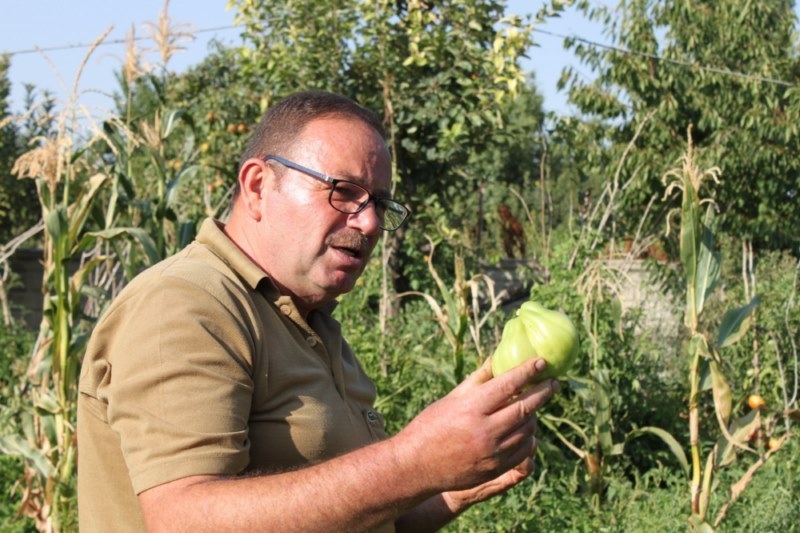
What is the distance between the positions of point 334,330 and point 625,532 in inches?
103

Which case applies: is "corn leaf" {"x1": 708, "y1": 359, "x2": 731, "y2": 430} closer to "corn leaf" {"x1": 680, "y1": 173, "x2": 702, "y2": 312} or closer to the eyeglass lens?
"corn leaf" {"x1": 680, "y1": 173, "x2": 702, "y2": 312}

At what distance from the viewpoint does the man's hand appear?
152 cm

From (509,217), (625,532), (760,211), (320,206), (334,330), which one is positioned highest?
(320,206)

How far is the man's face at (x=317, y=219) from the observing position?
189 centimetres

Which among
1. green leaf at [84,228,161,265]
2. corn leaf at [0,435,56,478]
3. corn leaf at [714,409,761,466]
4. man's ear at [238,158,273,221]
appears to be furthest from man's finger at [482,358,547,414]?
corn leaf at [0,435,56,478]

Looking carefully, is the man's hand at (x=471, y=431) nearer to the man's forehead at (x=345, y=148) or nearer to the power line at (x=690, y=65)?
the man's forehead at (x=345, y=148)

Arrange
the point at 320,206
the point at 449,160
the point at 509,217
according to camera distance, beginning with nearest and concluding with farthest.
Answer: the point at 320,206 → the point at 449,160 → the point at 509,217

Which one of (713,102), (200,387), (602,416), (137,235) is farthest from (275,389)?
(713,102)

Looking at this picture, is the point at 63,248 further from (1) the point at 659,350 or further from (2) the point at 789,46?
(2) the point at 789,46

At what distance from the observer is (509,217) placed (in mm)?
13133

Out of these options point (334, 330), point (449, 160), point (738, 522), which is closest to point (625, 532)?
point (738, 522)

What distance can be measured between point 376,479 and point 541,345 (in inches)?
16.1

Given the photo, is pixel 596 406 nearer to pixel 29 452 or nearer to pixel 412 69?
pixel 29 452

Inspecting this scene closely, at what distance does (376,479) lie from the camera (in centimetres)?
150
